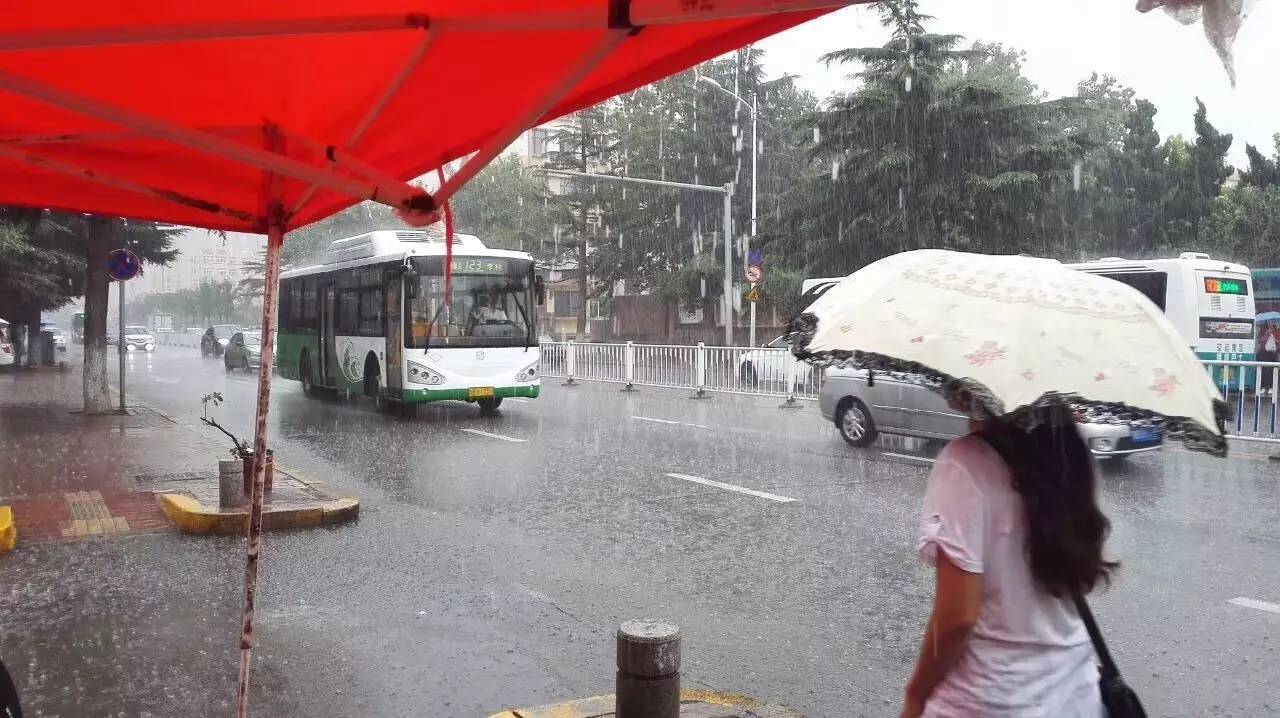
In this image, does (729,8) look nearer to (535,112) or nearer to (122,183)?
(535,112)

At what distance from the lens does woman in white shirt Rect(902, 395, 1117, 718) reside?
233 cm

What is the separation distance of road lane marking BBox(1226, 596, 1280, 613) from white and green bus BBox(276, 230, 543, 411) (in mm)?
12741

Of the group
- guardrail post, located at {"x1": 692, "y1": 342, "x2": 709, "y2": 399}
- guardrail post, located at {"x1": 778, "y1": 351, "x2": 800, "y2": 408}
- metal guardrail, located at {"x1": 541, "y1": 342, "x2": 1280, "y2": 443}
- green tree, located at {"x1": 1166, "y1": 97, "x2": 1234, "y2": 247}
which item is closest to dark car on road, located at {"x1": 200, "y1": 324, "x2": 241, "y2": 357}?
metal guardrail, located at {"x1": 541, "y1": 342, "x2": 1280, "y2": 443}

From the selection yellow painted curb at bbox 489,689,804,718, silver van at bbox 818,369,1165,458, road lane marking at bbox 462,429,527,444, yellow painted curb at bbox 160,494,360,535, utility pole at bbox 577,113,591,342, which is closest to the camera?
yellow painted curb at bbox 489,689,804,718

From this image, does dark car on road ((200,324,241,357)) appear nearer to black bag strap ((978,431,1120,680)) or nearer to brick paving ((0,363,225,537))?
brick paving ((0,363,225,537))

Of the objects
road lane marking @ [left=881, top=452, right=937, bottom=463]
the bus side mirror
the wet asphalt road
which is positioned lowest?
the wet asphalt road

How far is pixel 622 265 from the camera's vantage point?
152 ft

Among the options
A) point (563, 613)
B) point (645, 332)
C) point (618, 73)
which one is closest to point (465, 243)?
point (563, 613)

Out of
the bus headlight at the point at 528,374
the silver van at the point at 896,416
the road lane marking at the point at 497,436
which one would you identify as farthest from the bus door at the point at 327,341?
the silver van at the point at 896,416

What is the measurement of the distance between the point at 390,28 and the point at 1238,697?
194 inches

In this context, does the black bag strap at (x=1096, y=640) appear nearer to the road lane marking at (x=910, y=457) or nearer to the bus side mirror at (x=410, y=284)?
the road lane marking at (x=910, y=457)

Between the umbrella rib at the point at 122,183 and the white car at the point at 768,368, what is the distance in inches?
684

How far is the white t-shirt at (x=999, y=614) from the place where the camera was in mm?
2330

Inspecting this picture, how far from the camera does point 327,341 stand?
21594 millimetres
